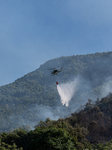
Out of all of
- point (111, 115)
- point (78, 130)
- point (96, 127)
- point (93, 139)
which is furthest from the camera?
point (111, 115)

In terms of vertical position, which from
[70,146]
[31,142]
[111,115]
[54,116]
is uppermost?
[54,116]

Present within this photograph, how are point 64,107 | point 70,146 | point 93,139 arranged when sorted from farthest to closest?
1. point 64,107
2. point 93,139
3. point 70,146

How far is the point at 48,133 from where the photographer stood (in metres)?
35.4

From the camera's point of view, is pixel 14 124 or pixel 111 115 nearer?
pixel 111 115

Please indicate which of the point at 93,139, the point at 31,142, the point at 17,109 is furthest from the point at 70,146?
the point at 17,109

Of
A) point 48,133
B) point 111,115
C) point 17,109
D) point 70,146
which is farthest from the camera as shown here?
point 17,109

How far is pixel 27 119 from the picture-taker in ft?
582

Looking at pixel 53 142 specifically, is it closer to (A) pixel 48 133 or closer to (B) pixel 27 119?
(A) pixel 48 133

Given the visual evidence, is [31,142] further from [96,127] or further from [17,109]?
[17,109]

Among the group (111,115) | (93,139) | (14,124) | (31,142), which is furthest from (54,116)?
(31,142)

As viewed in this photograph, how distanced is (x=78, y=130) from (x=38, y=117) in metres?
130

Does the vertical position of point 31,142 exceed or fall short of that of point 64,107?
it falls short

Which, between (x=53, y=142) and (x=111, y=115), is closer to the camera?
(x=53, y=142)

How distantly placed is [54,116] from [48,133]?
452ft
